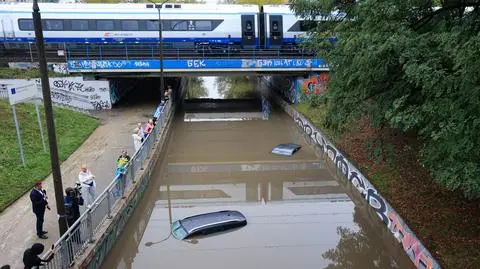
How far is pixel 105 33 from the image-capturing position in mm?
31969

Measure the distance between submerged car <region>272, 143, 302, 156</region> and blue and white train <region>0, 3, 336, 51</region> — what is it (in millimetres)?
11643

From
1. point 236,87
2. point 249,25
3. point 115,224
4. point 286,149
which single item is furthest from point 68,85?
point 236,87

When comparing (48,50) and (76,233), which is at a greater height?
(48,50)

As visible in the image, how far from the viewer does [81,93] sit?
31375 mm

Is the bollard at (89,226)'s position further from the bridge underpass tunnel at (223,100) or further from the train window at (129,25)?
the train window at (129,25)

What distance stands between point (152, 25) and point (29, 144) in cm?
1576

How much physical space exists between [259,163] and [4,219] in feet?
39.5

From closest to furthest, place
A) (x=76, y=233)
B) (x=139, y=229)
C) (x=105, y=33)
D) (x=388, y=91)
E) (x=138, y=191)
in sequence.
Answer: (x=76, y=233) < (x=388, y=91) < (x=139, y=229) < (x=138, y=191) < (x=105, y=33)

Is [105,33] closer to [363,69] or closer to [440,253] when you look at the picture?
[363,69]

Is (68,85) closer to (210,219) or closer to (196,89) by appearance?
(196,89)

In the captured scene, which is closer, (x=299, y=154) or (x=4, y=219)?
(x=4, y=219)

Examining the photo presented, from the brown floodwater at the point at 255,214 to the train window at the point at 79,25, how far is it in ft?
42.0

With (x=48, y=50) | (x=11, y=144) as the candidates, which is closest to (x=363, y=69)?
(x=11, y=144)

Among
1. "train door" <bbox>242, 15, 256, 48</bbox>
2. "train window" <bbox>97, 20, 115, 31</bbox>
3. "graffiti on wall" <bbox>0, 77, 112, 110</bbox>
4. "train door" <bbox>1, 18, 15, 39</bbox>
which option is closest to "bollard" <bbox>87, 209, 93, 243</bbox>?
"graffiti on wall" <bbox>0, 77, 112, 110</bbox>
